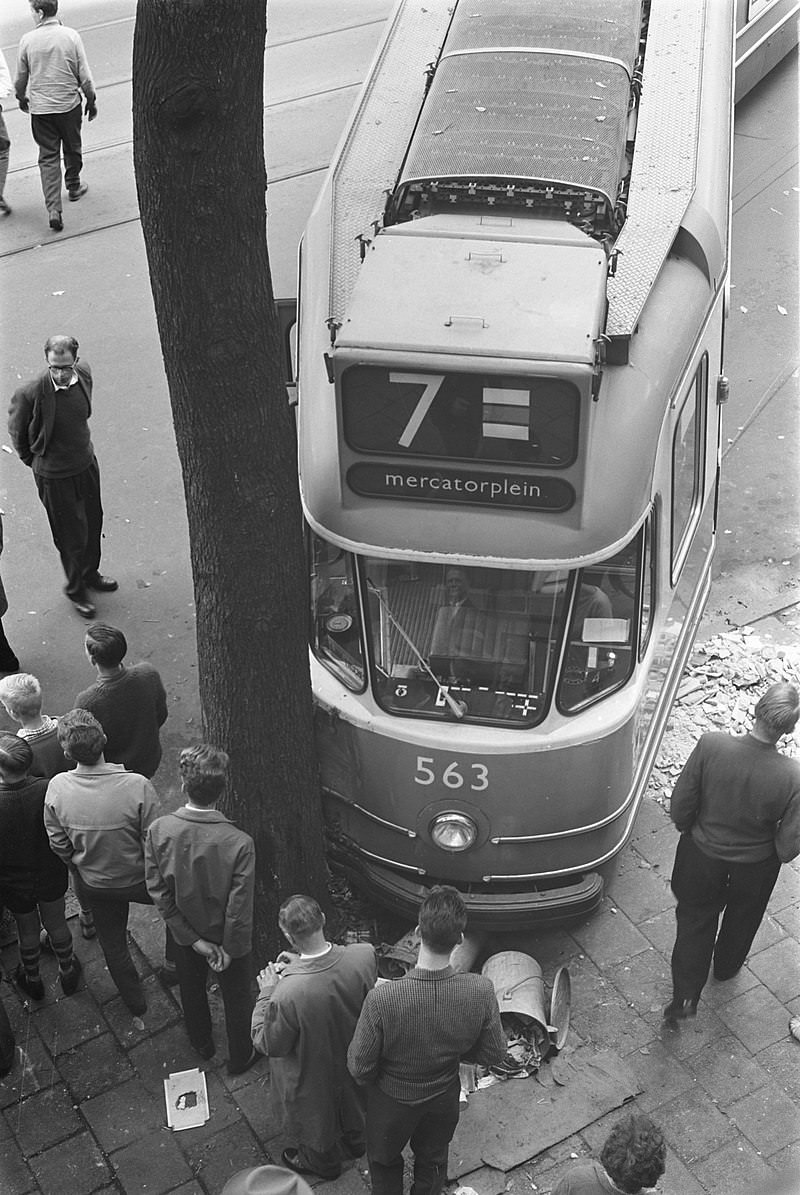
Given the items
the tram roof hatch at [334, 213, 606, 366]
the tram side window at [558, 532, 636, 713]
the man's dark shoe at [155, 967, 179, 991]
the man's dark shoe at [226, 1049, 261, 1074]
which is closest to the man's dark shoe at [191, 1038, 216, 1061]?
the man's dark shoe at [226, 1049, 261, 1074]

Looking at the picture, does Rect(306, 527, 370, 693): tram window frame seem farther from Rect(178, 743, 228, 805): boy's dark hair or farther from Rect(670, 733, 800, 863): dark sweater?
Rect(670, 733, 800, 863): dark sweater

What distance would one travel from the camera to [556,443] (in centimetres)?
543

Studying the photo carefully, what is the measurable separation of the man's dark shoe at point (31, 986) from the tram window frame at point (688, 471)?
141 inches

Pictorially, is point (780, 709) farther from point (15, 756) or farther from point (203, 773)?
point (15, 756)

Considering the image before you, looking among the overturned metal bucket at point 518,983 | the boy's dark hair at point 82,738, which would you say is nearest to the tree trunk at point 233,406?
A: the boy's dark hair at point 82,738

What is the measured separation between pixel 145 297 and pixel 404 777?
23.7ft

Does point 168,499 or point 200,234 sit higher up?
point 200,234

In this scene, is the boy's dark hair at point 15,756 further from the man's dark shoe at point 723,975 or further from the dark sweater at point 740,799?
the man's dark shoe at point 723,975

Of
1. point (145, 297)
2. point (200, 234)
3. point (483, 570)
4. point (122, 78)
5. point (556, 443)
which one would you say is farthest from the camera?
point (122, 78)

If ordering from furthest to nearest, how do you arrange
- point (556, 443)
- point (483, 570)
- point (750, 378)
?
point (750, 378)
point (483, 570)
point (556, 443)

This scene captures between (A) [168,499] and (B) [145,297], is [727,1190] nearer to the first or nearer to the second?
(A) [168,499]

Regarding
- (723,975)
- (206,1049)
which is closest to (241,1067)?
(206,1049)

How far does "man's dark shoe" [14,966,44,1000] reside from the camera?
6309mm

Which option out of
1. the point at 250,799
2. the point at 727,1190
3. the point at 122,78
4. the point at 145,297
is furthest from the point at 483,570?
the point at 122,78
